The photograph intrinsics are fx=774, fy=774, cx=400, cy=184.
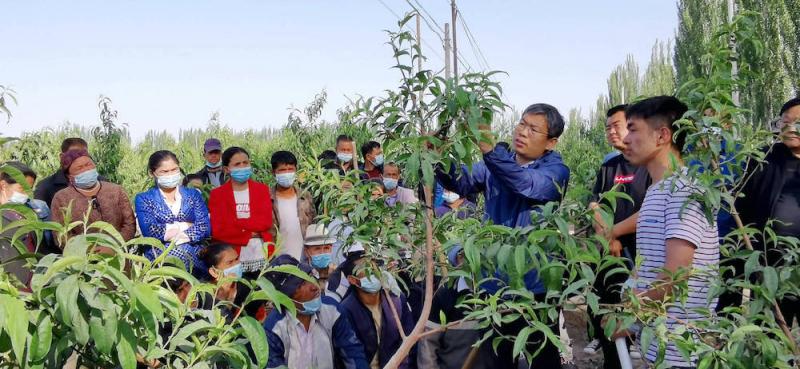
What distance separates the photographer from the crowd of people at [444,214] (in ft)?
8.34

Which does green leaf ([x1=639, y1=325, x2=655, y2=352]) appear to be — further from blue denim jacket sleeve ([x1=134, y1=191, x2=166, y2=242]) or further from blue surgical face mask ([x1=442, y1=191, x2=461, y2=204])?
blue surgical face mask ([x1=442, y1=191, x2=461, y2=204])

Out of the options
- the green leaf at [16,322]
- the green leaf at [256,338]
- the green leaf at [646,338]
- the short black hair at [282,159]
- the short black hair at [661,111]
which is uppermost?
the short black hair at [661,111]

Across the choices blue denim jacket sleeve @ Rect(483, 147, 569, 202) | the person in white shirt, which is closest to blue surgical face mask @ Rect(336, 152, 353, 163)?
the person in white shirt

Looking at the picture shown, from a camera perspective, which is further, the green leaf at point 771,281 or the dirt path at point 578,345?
the dirt path at point 578,345

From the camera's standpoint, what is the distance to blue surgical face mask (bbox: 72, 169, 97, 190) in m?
4.99

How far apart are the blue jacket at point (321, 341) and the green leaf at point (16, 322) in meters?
2.55

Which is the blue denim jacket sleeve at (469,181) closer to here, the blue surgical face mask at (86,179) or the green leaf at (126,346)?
the green leaf at (126,346)

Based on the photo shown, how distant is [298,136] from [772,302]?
9.36 metres

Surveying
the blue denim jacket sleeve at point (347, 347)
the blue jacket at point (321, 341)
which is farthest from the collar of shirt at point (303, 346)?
the blue denim jacket sleeve at point (347, 347)

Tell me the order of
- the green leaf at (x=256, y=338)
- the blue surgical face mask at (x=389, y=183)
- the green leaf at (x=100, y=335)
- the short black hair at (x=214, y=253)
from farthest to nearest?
1. the blue surgical face mask at (x=389, y=183)
2. the short black hair at (x=214, y=253)
3. the green leaf at (x=256, y=338)
4. the green leaf at (x=100, y=335)

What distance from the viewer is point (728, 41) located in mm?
2197

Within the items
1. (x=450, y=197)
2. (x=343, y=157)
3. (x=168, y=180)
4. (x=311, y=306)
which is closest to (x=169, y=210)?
(x=168, y=180)

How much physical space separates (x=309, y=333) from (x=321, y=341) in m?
0.07

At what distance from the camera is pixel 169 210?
5156 mm
